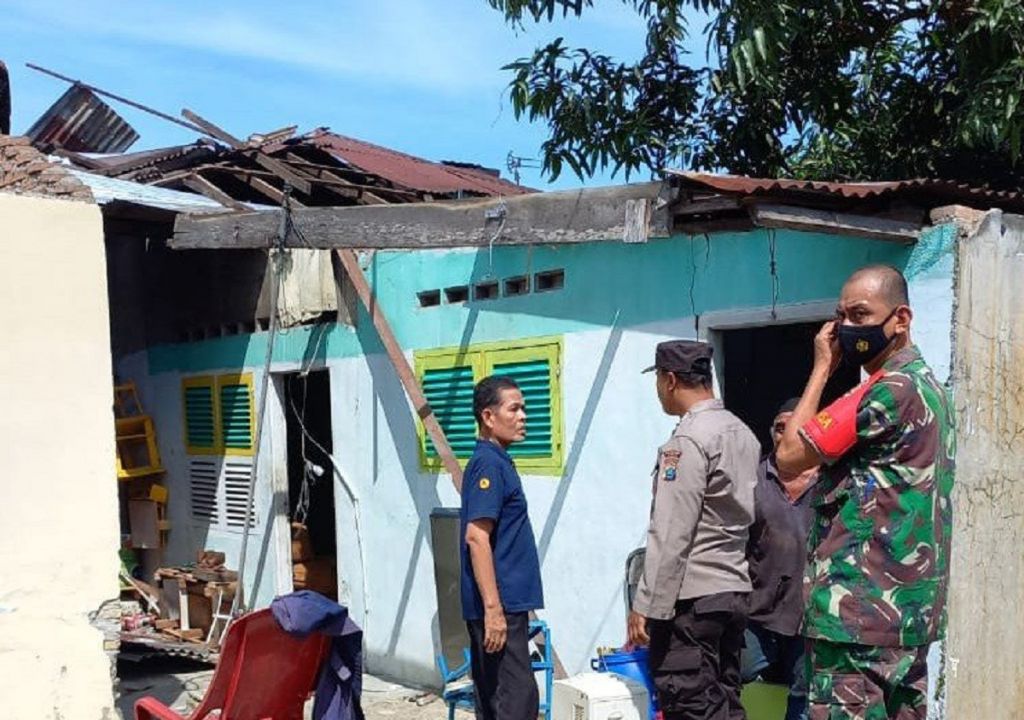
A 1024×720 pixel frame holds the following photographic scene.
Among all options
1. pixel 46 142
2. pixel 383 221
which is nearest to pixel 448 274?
pixel 383 221

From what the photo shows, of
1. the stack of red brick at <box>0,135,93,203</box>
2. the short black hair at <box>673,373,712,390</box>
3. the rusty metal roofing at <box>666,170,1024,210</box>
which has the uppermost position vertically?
the stack of red brick at <box>0,135,93,203</box>

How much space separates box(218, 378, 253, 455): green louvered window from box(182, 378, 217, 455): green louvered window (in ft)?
0.50

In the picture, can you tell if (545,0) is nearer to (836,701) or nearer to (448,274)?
(448,274)

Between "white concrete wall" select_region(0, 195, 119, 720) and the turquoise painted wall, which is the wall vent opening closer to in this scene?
the turquoise painted wall

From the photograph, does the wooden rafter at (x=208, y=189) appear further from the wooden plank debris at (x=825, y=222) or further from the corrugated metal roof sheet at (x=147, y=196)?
the wooden plank debris at (x=825, y=222)

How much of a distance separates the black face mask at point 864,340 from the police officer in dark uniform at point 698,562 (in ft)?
2.77

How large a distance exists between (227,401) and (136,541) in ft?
6.30

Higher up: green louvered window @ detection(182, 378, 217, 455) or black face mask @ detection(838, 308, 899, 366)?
black face mask @ detection(838, 308, 899, 366)

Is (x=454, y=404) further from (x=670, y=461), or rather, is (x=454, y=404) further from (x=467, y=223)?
(x=670, y=461)

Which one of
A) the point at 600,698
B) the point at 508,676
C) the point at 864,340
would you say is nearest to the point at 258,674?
the point at 508,676

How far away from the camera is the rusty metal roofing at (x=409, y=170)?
32.4ft

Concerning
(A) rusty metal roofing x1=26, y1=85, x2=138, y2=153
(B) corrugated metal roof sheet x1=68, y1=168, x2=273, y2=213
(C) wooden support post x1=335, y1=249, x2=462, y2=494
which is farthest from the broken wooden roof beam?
(A) rusty metal roofing x1=26, y1=85, x2=138, y2=153

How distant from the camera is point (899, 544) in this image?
3.26m

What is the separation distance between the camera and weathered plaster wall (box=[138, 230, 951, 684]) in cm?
554
